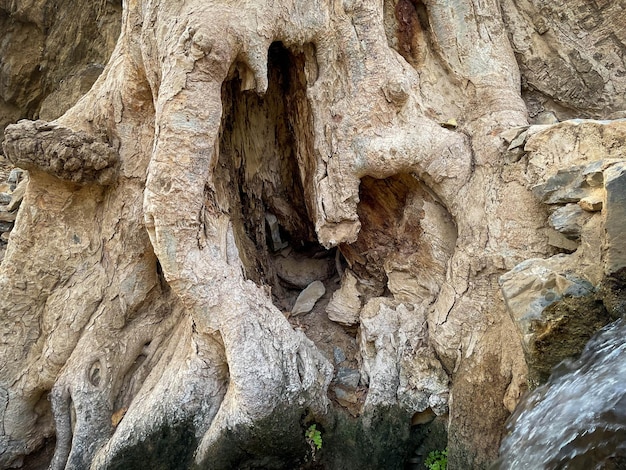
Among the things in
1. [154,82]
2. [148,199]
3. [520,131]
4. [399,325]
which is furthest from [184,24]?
[399,325]

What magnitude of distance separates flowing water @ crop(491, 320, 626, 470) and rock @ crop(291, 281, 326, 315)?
7.33ft

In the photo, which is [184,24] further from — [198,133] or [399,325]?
[399,325]

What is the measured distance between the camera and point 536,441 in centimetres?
178

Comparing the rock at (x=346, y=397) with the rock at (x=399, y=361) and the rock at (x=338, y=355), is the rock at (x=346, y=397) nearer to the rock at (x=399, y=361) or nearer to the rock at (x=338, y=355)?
the rock at (x=399, y=361)

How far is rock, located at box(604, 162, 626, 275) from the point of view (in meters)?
1.80


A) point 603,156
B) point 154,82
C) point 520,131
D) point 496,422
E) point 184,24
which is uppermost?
point 184,24

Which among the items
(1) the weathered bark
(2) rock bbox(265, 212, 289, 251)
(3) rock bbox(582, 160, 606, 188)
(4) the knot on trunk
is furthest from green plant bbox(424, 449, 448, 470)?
(4) the knot on trunk

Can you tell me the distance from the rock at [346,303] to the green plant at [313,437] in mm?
948

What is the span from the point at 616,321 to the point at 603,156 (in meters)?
1.06

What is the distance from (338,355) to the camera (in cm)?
358

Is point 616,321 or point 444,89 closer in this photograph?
point 616,321

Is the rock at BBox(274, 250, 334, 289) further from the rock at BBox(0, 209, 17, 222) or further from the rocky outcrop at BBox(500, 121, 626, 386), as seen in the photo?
the rock at BBox(0, 209, 17, 222)

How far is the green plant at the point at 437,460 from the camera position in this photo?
2895 millimetres

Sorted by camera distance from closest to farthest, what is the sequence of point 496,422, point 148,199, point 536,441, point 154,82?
1. point 536,441
2. point 496,422
3. point 148,199
4. point 154,82
